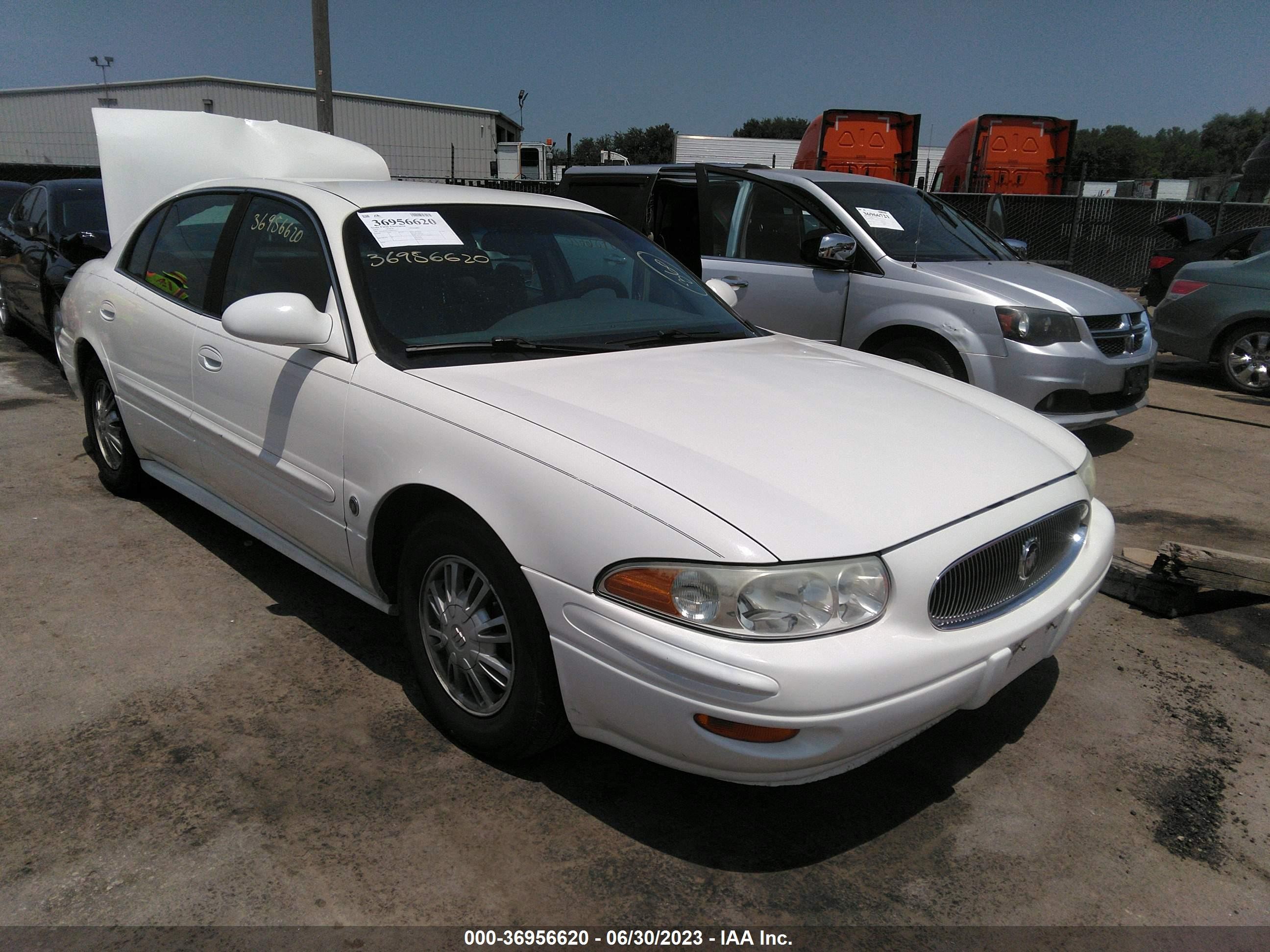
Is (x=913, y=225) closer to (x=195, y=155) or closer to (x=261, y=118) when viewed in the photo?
(x=195, y=155)

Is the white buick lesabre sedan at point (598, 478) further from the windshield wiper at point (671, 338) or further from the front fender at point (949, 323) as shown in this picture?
the front fender at point (949, 323)

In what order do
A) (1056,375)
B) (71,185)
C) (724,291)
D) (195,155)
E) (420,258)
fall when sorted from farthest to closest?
(71,185), (1056,375), (195,155), (724,291), (420,258)

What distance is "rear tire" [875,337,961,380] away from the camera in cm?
568

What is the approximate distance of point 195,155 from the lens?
16.8 ft

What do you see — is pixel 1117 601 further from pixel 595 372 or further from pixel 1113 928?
pixel 595 372

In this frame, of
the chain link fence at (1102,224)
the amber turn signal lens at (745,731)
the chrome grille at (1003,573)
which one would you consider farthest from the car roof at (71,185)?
the chain link fence at (1102,224)

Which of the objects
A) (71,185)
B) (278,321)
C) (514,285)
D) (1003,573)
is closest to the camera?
(1003,573)

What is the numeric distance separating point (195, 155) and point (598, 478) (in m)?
4.19

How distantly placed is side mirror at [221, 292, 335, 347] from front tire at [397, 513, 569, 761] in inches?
28.9

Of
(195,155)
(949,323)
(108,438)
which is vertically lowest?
(108,438)

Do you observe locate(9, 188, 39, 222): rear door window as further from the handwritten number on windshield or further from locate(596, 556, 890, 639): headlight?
locate(596, 556, 890, 639): headlight

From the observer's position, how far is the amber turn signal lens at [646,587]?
2.01 m

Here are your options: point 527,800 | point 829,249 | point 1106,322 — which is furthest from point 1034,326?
point 527,800

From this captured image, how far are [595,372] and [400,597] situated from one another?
898 mm
